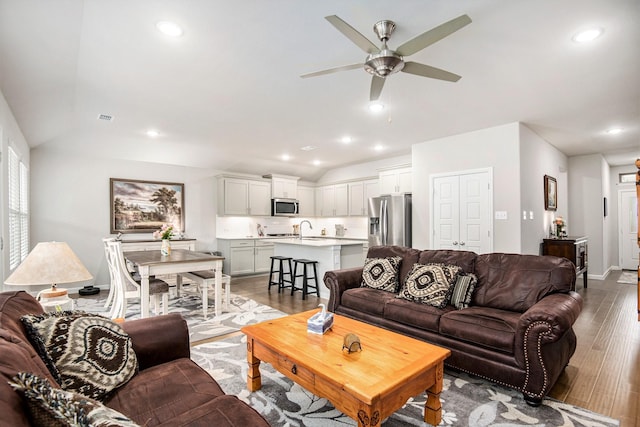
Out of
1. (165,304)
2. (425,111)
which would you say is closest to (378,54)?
(425,111)

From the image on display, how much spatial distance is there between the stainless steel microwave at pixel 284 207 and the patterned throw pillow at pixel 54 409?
730 centimetres

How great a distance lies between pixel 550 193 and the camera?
571cm

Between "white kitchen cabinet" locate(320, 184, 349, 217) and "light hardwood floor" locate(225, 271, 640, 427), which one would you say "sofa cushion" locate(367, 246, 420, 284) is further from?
"white kitchen cabinet" locate(320, 184, 349, 217)

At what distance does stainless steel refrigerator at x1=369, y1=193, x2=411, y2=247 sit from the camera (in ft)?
19.1

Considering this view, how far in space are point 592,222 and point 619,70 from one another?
5333mm

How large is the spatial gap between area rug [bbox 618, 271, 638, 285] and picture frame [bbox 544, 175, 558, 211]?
7.07 feet

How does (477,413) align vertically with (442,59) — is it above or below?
below

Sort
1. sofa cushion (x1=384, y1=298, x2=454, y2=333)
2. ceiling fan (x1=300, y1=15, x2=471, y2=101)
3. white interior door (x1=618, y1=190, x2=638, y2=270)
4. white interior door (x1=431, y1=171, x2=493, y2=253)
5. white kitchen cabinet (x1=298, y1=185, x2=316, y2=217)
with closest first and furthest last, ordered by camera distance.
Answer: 1. ceiling fan (x1=300, y1=15, x2=471, y2=101)
2. sofa cushion (x1=384, y1=298, x2=454, y2=333)
3. white interior door (x1=431, y1=171, x2=493, y2=253)
4. white interior door (x1=618, y1=190, x2=638, y2=270)
5. white kitchen cabinet (x1=298, y1=185, x2=316, y2=217)

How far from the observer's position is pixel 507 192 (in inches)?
182

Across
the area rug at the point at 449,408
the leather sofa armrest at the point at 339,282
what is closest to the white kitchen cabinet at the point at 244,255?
the leather sofa armrest at the point at 339,282

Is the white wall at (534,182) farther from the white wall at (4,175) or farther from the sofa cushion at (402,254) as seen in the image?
the white wall at (4,175)

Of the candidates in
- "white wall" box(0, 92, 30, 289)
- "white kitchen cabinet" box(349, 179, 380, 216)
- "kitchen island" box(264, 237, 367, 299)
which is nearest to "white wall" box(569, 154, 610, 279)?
"white kitchen cabinet" box(349, 179, 380, 216)

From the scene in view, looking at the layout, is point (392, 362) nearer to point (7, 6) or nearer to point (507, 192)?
point (7, 6)

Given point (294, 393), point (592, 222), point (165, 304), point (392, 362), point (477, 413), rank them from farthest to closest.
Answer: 1. point (592, 222)
2. point (165, 304)
3. point (294, 393)
4. point (477, 413)
5. point (392, 362)
